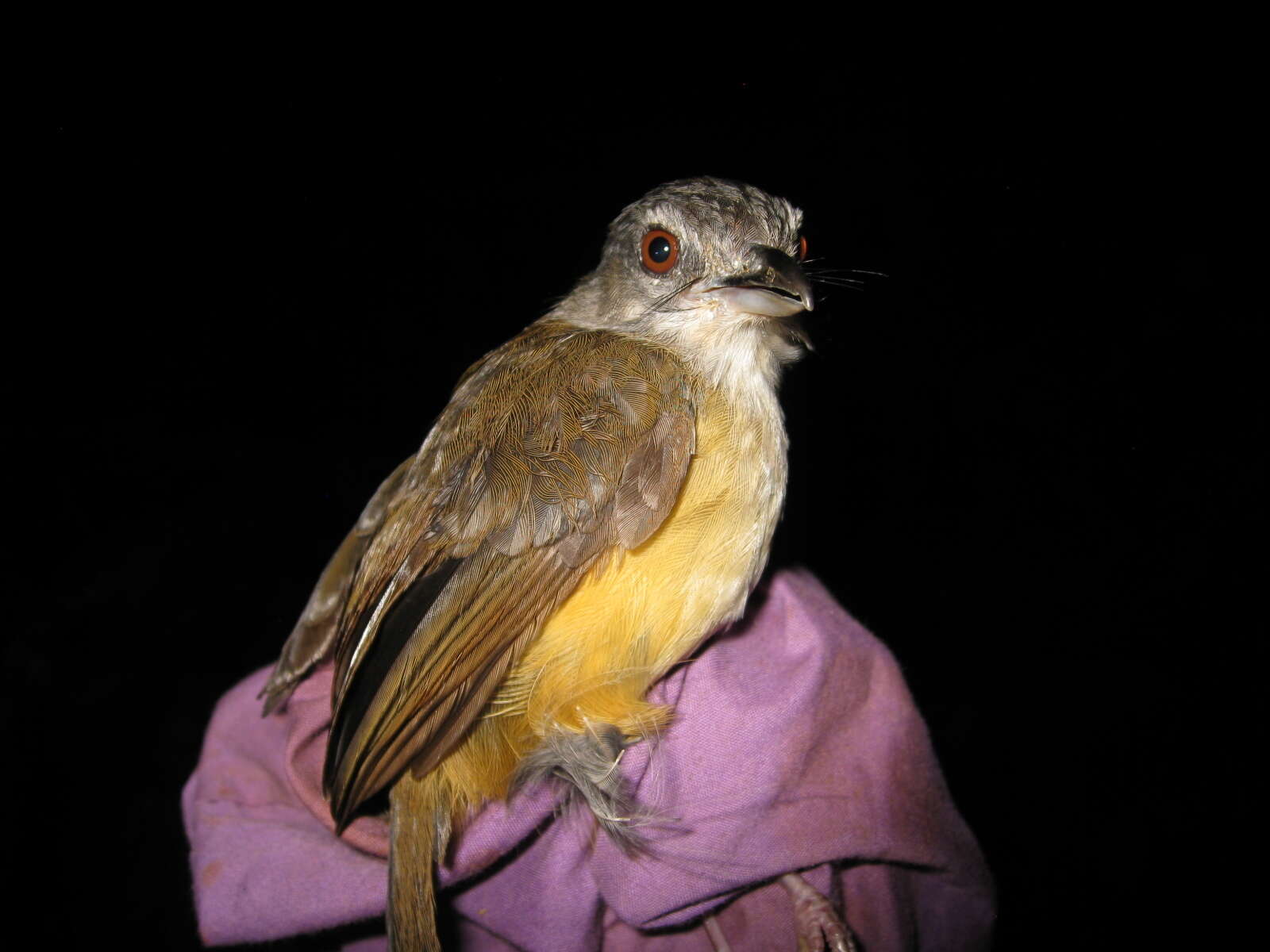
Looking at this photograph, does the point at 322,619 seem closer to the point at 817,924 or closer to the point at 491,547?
the point at 491,547

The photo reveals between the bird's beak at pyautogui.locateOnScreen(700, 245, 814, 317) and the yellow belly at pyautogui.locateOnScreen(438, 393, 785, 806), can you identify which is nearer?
the yellow belly at pyautogui.locateOnScreen(438, 393, 785, 806)

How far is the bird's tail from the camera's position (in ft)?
3.81

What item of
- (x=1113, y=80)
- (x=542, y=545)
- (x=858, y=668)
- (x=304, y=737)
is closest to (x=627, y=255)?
(x=542, y=545)

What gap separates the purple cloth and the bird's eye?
3.01 feet

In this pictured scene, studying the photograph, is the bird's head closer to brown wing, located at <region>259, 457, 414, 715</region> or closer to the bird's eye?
the bird's eye

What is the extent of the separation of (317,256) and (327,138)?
1.39 ft

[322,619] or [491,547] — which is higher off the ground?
[491,547]

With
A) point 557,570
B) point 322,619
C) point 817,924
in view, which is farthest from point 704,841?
point 322,619

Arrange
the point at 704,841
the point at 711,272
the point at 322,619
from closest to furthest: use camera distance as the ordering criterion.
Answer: the point at 704,841, the point at 711,272, the point at 322,619

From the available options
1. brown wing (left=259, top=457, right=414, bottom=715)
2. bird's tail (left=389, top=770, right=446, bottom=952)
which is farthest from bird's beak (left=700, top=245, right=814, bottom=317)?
bird's tail (left=389, top=770, right=446, bottom=952)

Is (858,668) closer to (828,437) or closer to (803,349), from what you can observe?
(803,349)

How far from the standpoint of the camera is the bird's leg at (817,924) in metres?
1.29

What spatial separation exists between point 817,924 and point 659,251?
1.51 metres

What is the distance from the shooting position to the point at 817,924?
1.30m
